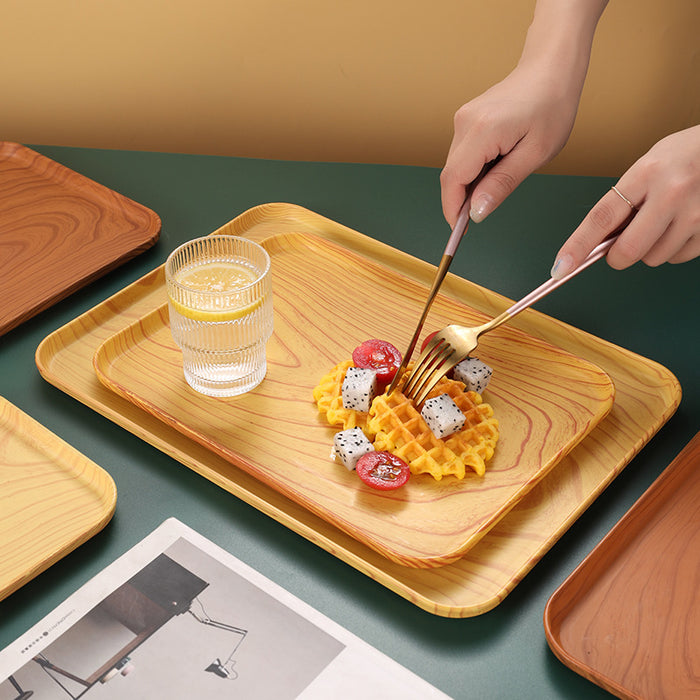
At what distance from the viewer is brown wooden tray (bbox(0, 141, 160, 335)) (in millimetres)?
1500

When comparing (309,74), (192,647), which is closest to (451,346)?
Result: (192,647)

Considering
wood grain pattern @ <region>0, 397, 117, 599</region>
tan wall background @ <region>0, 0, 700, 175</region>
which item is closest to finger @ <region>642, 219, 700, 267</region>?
wood grain pattern @ <region>0, 397, 117, 599</region>

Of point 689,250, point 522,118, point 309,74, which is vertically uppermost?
point 522,118

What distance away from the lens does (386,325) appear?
4.73 ft

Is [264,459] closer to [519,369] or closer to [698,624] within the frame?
[519,369]

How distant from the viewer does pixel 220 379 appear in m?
1.30

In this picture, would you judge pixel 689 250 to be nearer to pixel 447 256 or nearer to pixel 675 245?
pixel 675 245

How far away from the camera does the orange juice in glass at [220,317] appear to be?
1.24 meters

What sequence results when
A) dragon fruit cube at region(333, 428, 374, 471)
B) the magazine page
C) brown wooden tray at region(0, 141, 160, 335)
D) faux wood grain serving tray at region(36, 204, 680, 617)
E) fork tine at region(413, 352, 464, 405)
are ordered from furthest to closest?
brown wooden tray at region(0, 141, 160, 335) → fork tine at region(413, 352, 464, 405) → dragon fruit cube at region(333, 428, 374, 471) → faux wood grain serving tray at region(36, 204, 680, 617) → the magazine page

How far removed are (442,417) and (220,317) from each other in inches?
14.5

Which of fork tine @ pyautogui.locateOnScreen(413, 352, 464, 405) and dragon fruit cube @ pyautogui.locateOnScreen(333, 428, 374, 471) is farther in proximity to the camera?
fork tine @ pyautogui.locateOnScreen(413, 352, 464, 405)

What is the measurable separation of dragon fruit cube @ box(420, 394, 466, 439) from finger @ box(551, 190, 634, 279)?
0.25 meters

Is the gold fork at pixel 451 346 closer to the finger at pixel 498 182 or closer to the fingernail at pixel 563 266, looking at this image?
the fingernail at pixel 563 266

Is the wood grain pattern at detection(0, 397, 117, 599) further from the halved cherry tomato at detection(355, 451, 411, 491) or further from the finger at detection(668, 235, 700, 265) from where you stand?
the finger at detection(668, 235, 700, 265)
